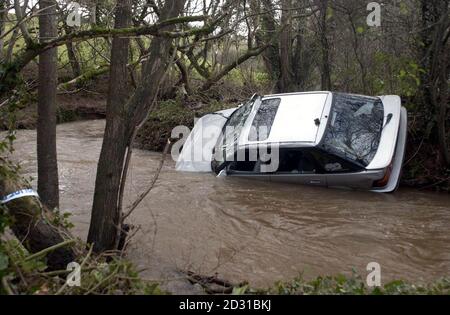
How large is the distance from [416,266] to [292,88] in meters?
9.74

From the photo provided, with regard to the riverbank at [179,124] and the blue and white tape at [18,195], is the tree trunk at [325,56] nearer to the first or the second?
the riverbank at [179,124]

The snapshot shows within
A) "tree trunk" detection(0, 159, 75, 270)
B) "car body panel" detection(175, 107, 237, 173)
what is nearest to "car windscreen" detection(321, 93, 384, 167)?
"car body panel" detection(175, 107, 237, 173)

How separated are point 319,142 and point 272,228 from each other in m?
1.70

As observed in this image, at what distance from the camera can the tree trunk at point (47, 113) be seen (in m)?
6.13

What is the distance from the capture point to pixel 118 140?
5086 millimetres

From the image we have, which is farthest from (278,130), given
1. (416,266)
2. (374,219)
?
(416,266)

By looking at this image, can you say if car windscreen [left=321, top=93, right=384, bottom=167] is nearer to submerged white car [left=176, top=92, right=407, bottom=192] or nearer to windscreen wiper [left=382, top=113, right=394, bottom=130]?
submerged white car [left=176, top=92, right=407, bottom=192]

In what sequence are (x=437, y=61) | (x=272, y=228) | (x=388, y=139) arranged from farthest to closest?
(x=437, y=61) → (x=388, y=139) → (x=272, y=228)

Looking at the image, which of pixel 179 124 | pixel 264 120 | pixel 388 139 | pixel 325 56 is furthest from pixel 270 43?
pixel 388 139

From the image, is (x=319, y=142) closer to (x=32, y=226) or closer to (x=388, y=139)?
(x=388, y=139)

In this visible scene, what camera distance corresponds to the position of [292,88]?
15141mm

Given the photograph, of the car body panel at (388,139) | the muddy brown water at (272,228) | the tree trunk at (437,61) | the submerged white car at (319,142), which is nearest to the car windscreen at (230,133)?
the submerged white car at (319,142)

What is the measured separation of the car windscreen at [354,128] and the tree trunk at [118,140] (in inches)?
152

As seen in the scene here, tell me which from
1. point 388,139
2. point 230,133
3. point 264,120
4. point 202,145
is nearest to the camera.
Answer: point 388,139
